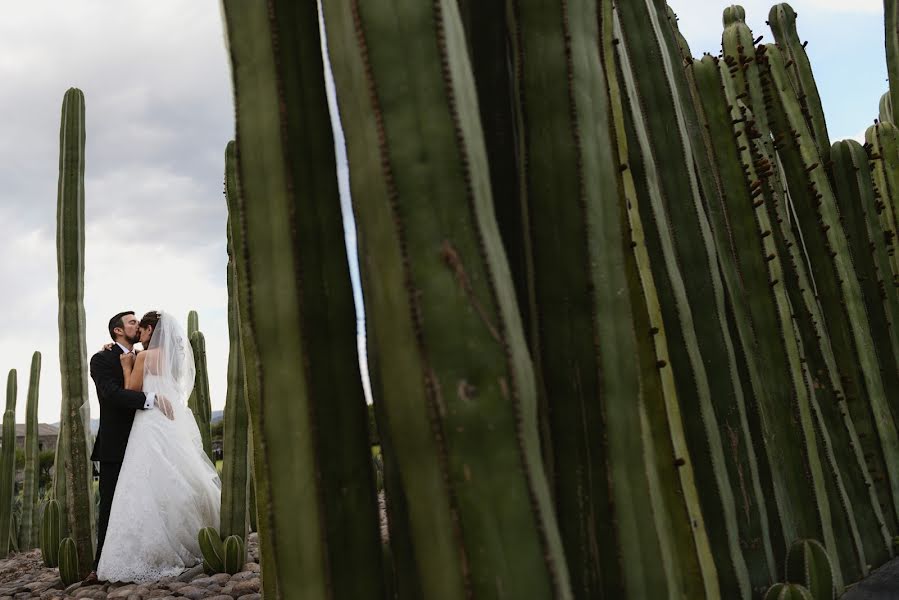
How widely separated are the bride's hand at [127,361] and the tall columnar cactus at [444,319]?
5703 millimetres

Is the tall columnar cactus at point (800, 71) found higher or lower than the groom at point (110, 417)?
higher

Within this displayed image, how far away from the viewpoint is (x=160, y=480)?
20.1 ft

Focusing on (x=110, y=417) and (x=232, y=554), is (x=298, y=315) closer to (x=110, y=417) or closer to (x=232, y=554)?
(x=232, y=554)

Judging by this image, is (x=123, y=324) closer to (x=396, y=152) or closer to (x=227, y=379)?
(x=227, y=379)

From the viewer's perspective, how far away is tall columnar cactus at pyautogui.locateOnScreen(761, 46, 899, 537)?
3326mm

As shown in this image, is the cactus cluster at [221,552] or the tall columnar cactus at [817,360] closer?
the tall columnar cactus at [817,360]

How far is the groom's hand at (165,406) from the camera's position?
21.1 feet

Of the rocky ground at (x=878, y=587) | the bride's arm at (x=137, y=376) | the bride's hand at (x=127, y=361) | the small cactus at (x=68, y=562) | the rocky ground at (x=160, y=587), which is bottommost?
the rocky ground at (x=878, y=587)

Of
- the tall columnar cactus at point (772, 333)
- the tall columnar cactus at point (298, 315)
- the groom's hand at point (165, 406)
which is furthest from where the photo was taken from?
the groom's hand at point (165, 406)

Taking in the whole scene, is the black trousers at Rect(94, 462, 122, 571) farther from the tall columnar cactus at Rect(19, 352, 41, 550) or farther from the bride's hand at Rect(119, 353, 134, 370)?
the tall columnar cactus at Rect(19, 352, 41, 550)

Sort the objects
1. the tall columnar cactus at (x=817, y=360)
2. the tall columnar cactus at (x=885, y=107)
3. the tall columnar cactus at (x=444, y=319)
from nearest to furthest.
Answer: the tall columnar cactus at (x=444, y=319), the tall columnar cactus at (x=817, y=360), the tall columnar cactus at (x=885, y=107)

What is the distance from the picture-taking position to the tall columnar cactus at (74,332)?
579cm

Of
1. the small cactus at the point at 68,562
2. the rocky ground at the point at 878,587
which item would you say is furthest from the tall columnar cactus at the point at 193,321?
the rocky ground at the point at 878,587

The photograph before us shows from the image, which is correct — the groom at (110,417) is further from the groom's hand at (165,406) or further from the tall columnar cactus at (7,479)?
the tall columnar cactus at (7,479)
